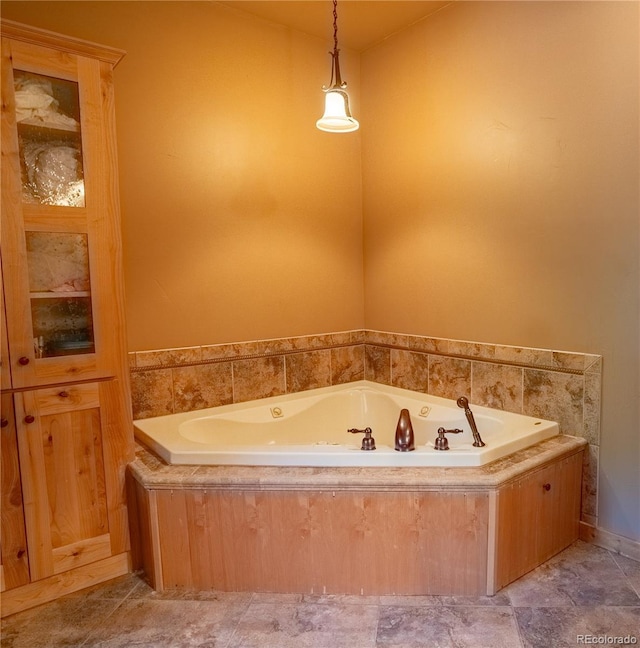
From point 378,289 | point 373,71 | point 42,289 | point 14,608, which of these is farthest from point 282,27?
point 14,608

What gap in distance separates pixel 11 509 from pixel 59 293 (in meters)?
0.84

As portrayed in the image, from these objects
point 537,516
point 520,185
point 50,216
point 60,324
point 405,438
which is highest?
point 520,185

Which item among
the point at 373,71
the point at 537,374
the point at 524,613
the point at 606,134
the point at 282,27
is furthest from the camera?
the point at 373,71

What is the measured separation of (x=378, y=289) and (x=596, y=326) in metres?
1.41

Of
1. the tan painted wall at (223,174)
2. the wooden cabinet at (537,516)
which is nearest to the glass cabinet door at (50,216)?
the tan painted wall at (223,174)

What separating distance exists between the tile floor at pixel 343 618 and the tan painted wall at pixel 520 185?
53 cm

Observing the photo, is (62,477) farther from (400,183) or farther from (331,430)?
(400,183)

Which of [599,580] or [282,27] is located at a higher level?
[282,27]

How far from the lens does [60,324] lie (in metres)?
1.91

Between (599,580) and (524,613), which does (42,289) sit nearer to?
(524,613)

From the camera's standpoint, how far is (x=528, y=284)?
2.41 meters

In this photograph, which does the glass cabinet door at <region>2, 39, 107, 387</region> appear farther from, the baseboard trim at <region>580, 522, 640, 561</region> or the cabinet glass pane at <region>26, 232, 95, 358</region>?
the baseboard trim at <region>580, 522, 640, 561</region>

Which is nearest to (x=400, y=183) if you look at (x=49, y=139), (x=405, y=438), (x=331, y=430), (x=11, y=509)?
(x=331, y=430)

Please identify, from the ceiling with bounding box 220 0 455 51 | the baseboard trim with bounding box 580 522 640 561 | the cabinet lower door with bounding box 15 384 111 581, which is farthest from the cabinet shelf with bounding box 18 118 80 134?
the baseboard trim with bounding box 580 522 640 561
